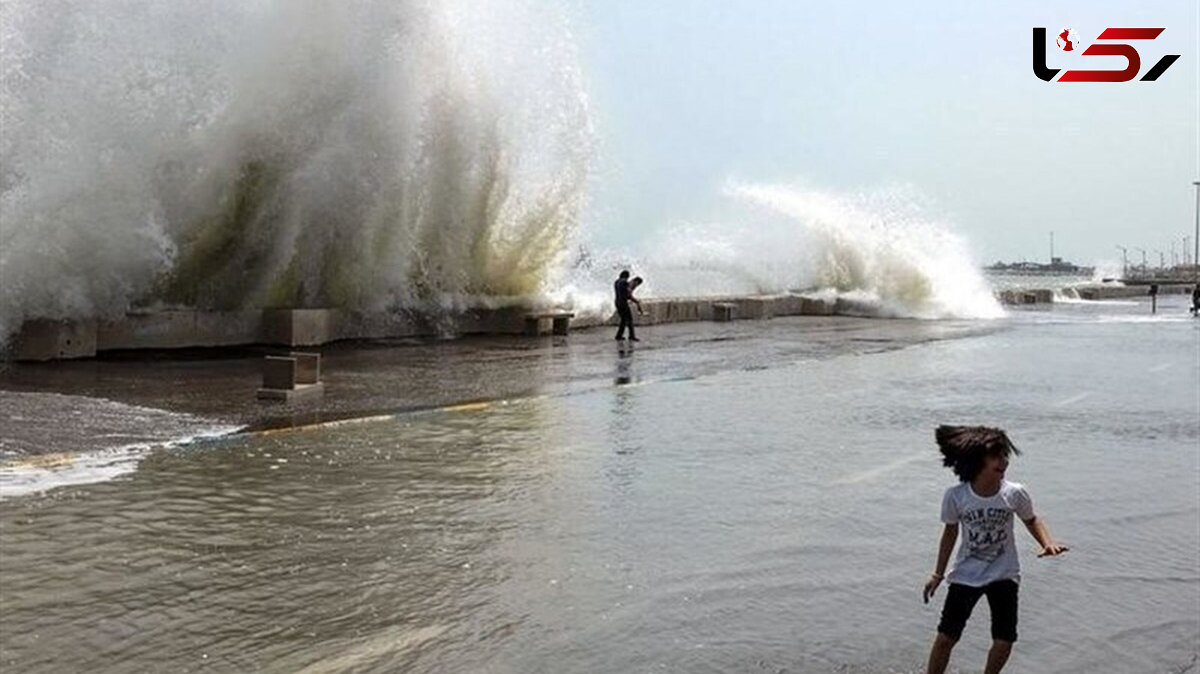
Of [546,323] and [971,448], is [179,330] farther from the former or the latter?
[971,448]

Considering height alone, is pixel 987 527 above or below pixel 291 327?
below

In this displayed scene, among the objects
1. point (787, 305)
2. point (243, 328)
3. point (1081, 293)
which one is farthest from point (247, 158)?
point (1081, 293)

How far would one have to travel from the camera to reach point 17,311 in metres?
15.7

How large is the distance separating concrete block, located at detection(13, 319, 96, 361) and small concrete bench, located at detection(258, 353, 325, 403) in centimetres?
451

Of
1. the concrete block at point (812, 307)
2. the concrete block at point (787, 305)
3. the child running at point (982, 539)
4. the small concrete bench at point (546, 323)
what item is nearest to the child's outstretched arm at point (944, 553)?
the child running at point (982, 539)

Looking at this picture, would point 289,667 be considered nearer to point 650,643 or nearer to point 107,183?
point 650,643

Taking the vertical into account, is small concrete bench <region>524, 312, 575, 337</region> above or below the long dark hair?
above

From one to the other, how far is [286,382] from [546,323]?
1162 centimetres

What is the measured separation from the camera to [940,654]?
181 inches

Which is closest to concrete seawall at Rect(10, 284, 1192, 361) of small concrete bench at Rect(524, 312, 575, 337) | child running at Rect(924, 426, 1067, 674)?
small concrete bench at Rect(524, 312, 575, 337)

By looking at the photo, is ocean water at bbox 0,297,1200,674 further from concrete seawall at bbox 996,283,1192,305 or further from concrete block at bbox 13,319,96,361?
concrete seawall at bbox 996,283,1192,305

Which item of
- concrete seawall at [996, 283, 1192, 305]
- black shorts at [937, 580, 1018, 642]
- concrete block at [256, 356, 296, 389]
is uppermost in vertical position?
concrete seawall at [996, 283, 1192, 305]

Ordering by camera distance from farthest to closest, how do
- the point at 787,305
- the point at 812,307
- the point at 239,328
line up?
Answer: the point at 812,307, the point at 787,305, the point at 239,328

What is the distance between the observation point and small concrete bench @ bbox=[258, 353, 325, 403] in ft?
40.8
